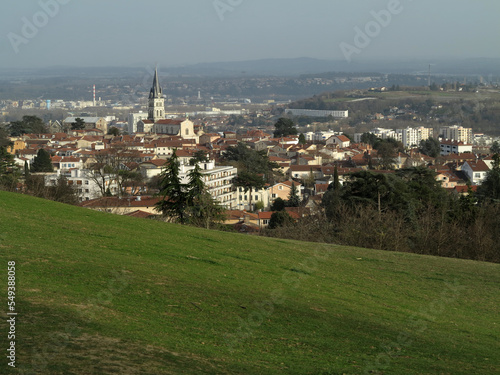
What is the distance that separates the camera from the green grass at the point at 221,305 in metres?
7.18

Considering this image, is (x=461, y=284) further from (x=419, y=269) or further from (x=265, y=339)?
(x=265, y=339)

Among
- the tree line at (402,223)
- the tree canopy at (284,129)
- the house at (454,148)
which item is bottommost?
the house at (454,148)

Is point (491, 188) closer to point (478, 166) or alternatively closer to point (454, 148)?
point (478, 166)

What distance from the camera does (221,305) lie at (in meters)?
9.20

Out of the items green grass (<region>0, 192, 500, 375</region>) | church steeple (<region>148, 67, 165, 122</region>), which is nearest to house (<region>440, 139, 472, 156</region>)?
church steeple (<region>148, 67, 165, 122</region>)

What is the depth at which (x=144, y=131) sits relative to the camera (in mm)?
96062

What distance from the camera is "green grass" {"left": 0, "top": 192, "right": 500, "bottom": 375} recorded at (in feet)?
23.5

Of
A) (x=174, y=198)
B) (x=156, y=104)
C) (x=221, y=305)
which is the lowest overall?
(x=156, y=104)

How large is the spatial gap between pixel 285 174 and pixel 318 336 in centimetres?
4774

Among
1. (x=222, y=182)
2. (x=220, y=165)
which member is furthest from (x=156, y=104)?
(x=222, y=182)

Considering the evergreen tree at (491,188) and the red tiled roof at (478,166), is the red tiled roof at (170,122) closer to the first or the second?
the red tiled roof at (478,166)

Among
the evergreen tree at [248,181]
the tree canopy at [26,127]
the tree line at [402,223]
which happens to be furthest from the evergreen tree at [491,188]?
the tree canopy at [26,127]
